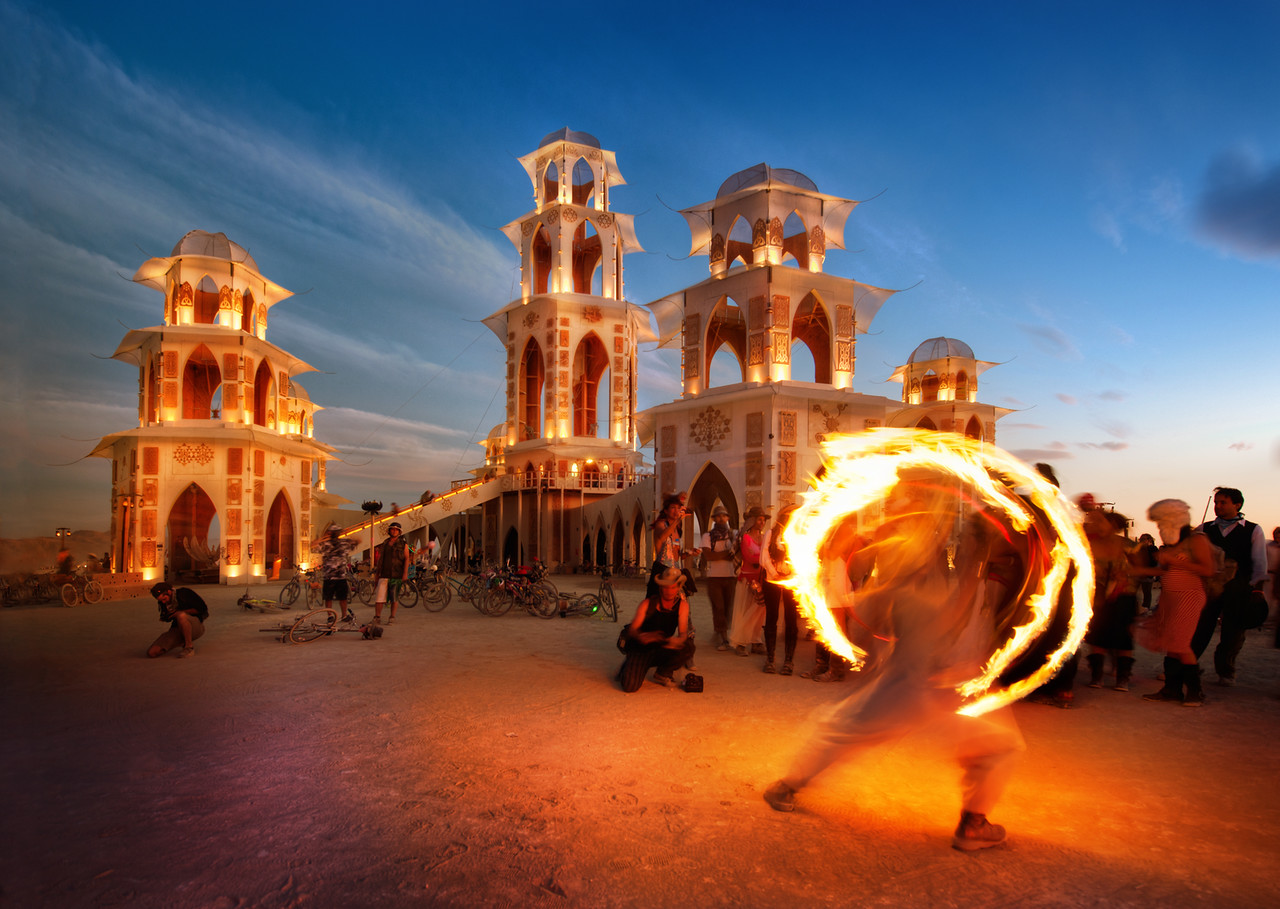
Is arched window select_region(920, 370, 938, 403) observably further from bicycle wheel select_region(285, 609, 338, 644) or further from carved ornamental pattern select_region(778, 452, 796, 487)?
bicycle wheel select_region(285, 609, 338, 644)

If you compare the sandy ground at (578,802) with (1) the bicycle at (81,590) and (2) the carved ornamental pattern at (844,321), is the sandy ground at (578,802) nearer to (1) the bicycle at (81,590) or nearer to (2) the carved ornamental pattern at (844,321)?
(1) the bicycle at (81,590)

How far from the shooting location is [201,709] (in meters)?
6.73

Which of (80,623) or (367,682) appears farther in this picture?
(80,623)

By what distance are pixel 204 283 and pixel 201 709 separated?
81.9 feet

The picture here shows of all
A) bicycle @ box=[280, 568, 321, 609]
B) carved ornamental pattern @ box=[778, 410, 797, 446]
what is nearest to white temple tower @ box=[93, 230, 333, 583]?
bicycle @ box=[280, 568, 321, 609]

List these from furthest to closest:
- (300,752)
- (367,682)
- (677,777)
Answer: (367,682) → (300,752) → (677,777)

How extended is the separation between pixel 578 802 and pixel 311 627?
27.6 ft

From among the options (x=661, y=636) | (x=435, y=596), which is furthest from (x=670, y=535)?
(x=435, y=596)

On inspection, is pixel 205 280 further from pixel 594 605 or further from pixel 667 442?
pixel 594 605

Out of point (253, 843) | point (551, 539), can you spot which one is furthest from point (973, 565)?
point (551, 539)

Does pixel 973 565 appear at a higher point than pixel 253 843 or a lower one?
higher

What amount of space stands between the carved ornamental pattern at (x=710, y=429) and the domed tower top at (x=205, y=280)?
16.7 m

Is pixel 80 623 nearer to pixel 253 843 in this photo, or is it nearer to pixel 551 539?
pixel 253 843

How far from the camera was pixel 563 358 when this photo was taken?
111 feet
